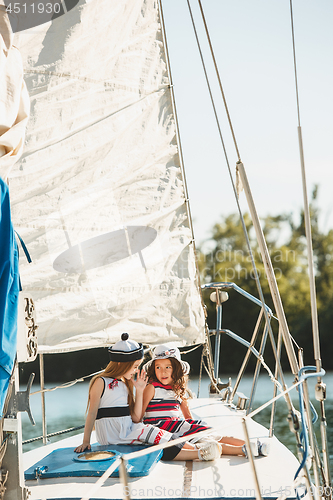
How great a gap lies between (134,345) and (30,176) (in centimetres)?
131

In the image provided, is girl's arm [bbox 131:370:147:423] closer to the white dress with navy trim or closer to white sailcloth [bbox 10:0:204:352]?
the white dress with navy trim

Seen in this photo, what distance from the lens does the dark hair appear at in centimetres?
329

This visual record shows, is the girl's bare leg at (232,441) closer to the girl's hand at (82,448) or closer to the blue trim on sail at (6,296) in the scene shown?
the girl's hand at (82,448)

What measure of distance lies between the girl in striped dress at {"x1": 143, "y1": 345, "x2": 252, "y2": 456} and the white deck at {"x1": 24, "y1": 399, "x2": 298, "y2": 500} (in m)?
0.26

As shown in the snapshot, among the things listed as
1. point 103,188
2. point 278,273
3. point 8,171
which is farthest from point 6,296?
point 278,273

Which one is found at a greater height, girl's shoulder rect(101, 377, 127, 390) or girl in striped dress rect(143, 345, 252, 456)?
girl's shoulder rect(101, 377, 127, 390)

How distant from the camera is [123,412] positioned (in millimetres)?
2918

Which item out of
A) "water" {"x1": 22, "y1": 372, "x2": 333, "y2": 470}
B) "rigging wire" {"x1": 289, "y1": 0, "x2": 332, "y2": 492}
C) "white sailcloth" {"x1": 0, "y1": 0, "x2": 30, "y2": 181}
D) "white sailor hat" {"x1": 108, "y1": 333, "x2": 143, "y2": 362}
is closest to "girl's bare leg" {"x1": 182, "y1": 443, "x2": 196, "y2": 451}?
"white sailor hat" {"x1": 108, "y1": 333, "x2": 143, "y2": 362}

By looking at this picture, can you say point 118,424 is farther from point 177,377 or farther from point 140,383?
point 177,377

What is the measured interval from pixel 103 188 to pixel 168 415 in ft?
5.47

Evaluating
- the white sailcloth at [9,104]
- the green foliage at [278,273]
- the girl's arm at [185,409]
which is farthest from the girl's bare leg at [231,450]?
the green foliage at [278,273]

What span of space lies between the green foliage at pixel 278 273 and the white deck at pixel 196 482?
2803 centimetres

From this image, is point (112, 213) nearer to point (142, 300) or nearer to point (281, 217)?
point (142, 300)

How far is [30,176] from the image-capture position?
133 inches
